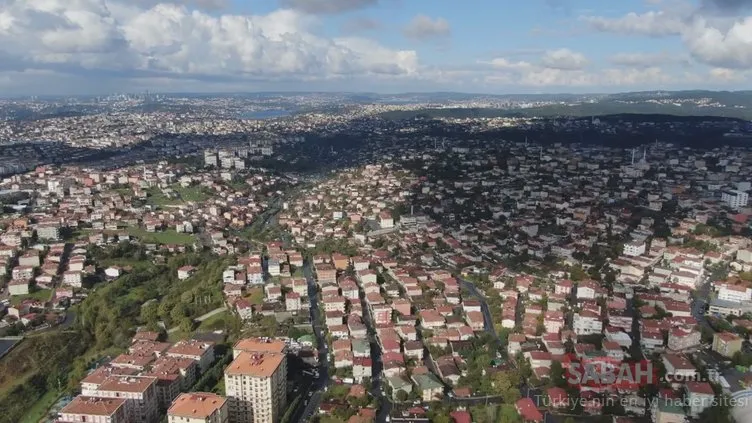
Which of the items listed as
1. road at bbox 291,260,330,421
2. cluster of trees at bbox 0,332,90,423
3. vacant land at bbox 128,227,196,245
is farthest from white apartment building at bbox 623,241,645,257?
cluster of trees at bbox 0,332,90,423

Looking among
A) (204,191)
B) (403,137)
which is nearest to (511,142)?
(403,137)

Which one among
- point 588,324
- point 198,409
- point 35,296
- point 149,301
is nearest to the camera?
point 198,409

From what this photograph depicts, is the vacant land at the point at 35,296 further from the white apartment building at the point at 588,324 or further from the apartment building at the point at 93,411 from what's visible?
the white apartment building at the point at 588,324

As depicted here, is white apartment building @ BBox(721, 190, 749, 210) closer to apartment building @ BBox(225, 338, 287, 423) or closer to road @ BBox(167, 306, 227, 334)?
road @ BBox(167, 306, 227, 334)

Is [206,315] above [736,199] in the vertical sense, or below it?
below

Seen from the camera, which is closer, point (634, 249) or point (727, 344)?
point (727, 344)

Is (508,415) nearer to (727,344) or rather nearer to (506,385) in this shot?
(506,385)

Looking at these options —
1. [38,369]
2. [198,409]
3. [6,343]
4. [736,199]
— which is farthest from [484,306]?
[736,199]
